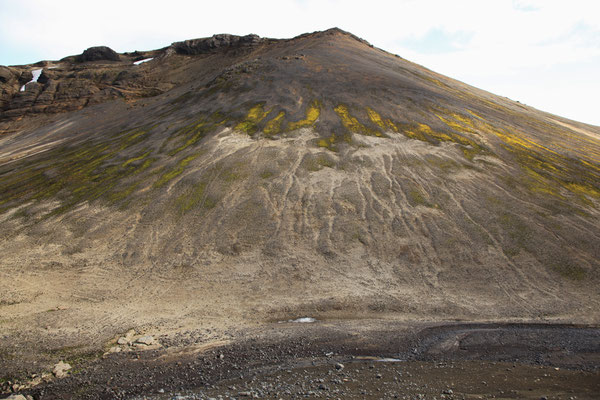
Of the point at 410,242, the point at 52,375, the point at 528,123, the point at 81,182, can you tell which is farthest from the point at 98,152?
the point at 528,123

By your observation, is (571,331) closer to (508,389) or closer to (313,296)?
(508,389)

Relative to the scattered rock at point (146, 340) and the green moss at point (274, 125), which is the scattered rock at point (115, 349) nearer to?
the scattered rock at point (146, 340)

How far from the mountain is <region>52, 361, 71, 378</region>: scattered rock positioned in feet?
6.11

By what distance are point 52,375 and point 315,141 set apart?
27.4 m

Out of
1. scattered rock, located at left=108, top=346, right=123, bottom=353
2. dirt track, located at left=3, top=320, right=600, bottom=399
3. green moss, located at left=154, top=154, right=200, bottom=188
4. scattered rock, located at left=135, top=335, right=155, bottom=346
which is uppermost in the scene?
green moss, located at left=154, top=154, right=200, bottom=188

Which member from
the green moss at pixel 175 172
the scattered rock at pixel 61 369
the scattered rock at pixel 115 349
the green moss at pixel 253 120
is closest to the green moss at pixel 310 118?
the green moss at pixel 253 120

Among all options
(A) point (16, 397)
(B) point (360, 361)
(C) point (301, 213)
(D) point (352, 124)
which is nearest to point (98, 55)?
(D) point (352, 124)

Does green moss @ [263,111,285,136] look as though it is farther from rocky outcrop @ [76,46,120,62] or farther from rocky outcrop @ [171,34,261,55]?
rocky outcrop @ [76,46,120,62]

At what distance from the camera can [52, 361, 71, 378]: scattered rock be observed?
46.7 ft

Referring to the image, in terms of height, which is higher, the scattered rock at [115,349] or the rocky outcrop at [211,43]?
the rocky outcrop at [211,43]

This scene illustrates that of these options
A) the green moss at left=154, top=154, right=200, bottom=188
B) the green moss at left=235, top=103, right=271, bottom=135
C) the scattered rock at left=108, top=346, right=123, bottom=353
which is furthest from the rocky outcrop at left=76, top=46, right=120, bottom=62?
the scattered rock at left=108, top=346, right=123, bottom=353

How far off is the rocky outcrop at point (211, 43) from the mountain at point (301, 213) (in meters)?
41.6

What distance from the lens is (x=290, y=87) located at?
154 ft

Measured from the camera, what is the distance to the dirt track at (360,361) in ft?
43.3
